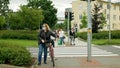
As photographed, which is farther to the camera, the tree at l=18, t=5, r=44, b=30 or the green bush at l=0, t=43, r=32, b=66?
the tree at l=18, t=5, r=44, b=30

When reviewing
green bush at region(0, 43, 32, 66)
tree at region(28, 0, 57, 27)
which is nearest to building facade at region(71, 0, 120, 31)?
tree at region(28, 0, 57, 27)

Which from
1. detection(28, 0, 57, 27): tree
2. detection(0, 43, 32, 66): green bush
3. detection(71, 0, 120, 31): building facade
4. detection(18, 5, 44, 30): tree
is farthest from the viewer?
detection(71, 0, 120, 31): building facade

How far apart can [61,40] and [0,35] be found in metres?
19.7

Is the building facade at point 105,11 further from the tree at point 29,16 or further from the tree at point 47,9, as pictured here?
the tree at point 29,16

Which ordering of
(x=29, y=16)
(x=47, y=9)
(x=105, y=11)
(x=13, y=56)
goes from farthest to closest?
(x=105, y=11) < (x=47, y=9) < (x=29, y=16) < (x=13, y=56)

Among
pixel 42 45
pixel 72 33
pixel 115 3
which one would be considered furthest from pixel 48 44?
pixel 115 3

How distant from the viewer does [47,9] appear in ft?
356

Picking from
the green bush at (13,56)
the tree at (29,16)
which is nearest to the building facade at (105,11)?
the tree at (29,16)

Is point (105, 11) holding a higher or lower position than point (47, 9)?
lower

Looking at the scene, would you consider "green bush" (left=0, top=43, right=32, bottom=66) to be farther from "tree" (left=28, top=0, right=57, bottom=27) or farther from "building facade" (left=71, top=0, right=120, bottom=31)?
"building facade" (left=71, top=0, right=120, bottom=31)

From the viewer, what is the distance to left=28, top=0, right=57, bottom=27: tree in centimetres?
10662

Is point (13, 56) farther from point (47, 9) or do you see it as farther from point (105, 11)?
point (105, 11)

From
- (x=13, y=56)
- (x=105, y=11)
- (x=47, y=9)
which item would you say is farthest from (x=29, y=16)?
(x=13, y=56)

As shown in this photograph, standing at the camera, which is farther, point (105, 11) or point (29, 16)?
point (105, 11)
